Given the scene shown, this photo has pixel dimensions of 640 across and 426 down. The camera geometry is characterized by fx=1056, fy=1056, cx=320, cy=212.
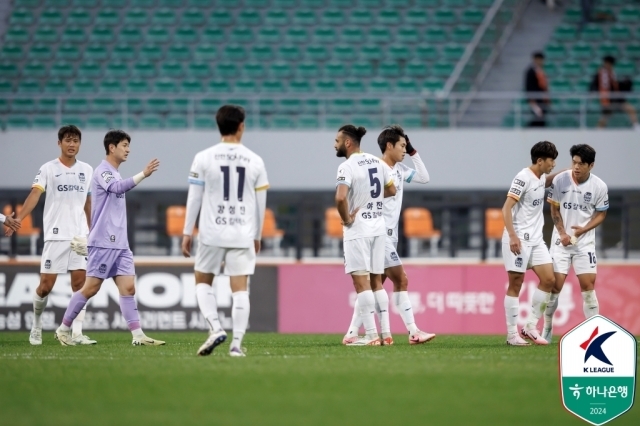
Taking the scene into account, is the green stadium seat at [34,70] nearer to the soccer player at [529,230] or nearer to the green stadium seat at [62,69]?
the green stadium seat at [62,69]

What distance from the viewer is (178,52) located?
949 inches

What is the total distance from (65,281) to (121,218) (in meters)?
5.38

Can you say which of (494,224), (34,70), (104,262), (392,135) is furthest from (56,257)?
(34,70)

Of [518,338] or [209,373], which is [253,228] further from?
[518,338]

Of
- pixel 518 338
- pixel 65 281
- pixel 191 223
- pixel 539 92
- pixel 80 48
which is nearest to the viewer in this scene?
pixel 191 223

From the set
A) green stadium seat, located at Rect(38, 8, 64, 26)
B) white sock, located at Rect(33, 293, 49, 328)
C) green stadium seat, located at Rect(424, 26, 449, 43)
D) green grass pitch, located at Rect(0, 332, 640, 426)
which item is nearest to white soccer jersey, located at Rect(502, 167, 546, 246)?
green grass pitch, located at Rect(0, 332, 640, 426)

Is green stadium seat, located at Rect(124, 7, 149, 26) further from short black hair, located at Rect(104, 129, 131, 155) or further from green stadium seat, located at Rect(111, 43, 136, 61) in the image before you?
short black hair, located at Rect(104, 129, 131, 155)

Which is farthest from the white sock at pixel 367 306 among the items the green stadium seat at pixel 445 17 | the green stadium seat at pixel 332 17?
the green stadium seat at pixel 445 17

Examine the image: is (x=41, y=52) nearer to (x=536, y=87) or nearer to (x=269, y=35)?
(x=269, y=35)

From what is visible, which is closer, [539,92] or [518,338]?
[518,338]

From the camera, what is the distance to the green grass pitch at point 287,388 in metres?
6.18

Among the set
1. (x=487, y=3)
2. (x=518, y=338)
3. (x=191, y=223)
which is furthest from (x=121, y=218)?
(x=487, y=3)

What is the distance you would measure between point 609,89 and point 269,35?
→ 787cm

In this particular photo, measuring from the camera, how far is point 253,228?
28.9 ft
